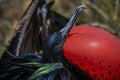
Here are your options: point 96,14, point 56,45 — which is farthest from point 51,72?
point 96,14

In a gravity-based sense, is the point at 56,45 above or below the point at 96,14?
above

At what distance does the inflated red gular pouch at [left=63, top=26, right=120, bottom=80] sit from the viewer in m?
1.94

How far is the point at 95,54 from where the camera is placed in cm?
193

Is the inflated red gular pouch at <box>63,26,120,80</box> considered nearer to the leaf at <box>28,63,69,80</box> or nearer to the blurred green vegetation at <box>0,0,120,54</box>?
the leaf at <box>28,63,69,80</box>

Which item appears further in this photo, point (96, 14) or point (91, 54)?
point (96, 14)

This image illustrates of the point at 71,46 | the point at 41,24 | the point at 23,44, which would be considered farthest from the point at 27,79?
the point at 41,24

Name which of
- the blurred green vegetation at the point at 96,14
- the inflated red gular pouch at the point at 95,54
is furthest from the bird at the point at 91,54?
the blurred green vegetation at the point at 96,14

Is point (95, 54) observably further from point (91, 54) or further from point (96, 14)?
point (96, 14)

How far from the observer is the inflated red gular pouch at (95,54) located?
1.94 meters

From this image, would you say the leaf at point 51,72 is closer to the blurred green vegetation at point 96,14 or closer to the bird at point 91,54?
the bird at point 91,54

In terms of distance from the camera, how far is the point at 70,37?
1.99 metres

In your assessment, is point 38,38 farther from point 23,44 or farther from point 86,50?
point 86,50

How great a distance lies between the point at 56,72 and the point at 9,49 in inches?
15.8

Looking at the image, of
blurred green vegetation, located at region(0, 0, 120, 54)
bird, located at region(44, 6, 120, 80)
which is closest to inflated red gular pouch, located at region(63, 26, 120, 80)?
bird, located at region(44, 6, 120, 80)
